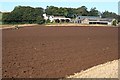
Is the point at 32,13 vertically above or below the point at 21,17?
above

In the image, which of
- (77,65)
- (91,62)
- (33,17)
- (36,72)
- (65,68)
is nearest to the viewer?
(36,72)

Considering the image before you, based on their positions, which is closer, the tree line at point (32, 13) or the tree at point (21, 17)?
the tree at point (21, 17)

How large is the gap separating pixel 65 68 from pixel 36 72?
1811 mm

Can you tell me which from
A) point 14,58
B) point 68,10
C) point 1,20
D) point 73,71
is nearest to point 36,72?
point 73,71

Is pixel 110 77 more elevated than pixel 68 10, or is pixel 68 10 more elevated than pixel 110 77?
pixel 68 10

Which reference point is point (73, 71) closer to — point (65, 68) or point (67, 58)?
point (65, 68)

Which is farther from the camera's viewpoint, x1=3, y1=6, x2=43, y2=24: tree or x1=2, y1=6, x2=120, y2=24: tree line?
x1=2, y1=6, x2=120, y2=24: tree line

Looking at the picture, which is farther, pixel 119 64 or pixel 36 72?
pixel 119 64

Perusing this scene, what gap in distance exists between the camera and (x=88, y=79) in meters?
11.6

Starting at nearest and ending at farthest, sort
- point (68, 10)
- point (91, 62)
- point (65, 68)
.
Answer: point (65, 68) → point (91, 62) → point (68, 10)

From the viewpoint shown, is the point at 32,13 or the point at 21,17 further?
the point at 32,13

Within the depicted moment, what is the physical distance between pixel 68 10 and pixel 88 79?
464 ft

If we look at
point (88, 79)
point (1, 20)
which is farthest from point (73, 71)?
point (1, 20)

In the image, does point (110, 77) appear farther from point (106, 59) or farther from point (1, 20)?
point (1, 20)
